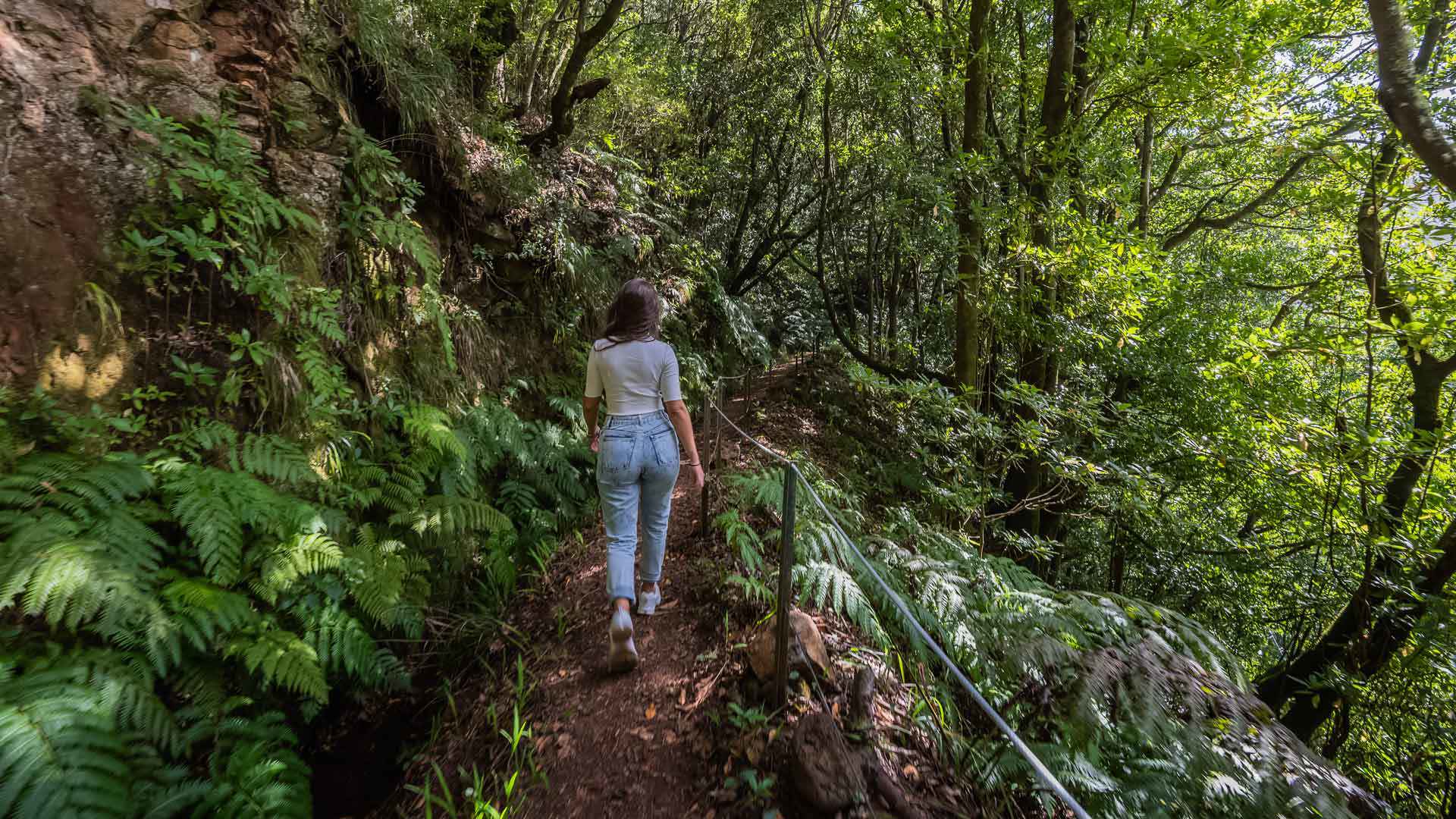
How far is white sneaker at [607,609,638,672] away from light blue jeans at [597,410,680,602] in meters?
0.11

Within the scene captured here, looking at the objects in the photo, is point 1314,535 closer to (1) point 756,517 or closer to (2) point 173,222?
(1) point 756,517

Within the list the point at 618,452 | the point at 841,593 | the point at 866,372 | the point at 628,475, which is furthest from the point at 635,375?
the point at 866,372

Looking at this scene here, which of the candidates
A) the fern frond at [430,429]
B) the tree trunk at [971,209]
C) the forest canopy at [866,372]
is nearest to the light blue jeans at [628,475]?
the forest canopy at [866,372]

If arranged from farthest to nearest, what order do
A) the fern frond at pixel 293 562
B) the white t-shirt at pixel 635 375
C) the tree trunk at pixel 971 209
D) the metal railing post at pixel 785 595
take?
the tree trunk at pixel 971 209 → the white t-shirt at pixel 635 375 → the fern frond at pixel 293 562 → the metal railing post at pixel 785 595

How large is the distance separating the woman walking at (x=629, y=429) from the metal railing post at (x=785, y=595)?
2.24ft

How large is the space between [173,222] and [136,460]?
1352mm

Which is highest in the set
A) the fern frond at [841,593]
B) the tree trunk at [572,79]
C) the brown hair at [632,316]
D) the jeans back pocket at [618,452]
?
the tree trunk at [572,79]

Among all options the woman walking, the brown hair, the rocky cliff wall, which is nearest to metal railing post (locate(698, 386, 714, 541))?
the woman walking

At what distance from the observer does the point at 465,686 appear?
352 centimetres

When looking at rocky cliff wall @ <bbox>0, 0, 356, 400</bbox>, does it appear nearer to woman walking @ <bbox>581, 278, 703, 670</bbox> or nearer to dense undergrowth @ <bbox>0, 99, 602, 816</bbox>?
dense undergrowth @ <bbox>0, 99, 602, 816</bbox>

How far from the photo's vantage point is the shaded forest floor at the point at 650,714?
235cm

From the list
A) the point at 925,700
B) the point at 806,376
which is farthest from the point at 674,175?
the point at 925,700

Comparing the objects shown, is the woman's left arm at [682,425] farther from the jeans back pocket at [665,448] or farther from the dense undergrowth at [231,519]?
the dense undergrowth at [231,519]

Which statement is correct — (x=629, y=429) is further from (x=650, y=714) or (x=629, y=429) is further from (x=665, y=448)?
(x=650, y=714)
